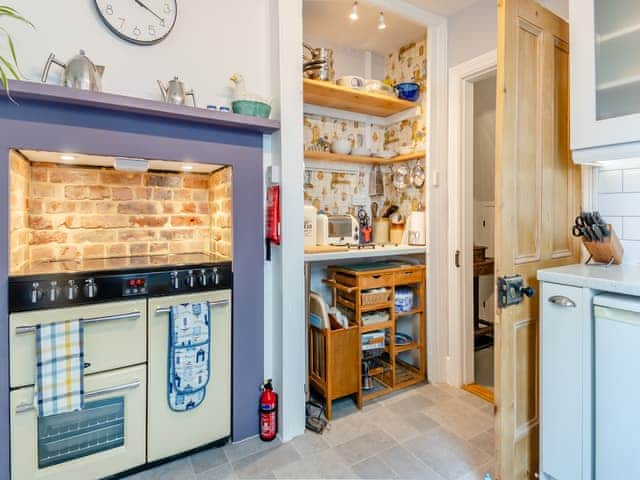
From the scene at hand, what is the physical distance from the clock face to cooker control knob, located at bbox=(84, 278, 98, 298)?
1129mm

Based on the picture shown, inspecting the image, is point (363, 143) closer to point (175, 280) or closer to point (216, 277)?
point (216, 277)

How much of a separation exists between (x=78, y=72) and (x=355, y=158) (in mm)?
1829

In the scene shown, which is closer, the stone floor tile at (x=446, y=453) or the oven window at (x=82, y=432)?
Answer: the oven window at (x=82, y=432)

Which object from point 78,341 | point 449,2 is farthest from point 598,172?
point 78,341

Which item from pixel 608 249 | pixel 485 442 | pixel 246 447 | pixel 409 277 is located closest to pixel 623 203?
pixel 608 249

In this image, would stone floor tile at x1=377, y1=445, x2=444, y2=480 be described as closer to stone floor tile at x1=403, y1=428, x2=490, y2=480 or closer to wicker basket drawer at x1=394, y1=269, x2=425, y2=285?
stone floor tile at x1=403, y1=428, x2=490, y2=480

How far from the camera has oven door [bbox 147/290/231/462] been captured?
174 cm

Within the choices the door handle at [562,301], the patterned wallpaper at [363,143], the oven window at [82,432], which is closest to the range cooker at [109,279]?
the oven window at [82,432]

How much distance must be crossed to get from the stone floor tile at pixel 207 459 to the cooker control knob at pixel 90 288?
97 centimetres

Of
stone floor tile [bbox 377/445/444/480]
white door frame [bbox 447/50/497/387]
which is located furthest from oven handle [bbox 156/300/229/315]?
white door frame [bbox 447/50/497/387]

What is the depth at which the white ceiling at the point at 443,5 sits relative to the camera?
241cm

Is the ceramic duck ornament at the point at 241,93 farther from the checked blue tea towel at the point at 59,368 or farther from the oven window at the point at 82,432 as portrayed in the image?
the oven window at the point at 82,432

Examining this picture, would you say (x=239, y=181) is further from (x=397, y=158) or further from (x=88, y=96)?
(x=397, y=158)

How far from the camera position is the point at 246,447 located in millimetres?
1930
